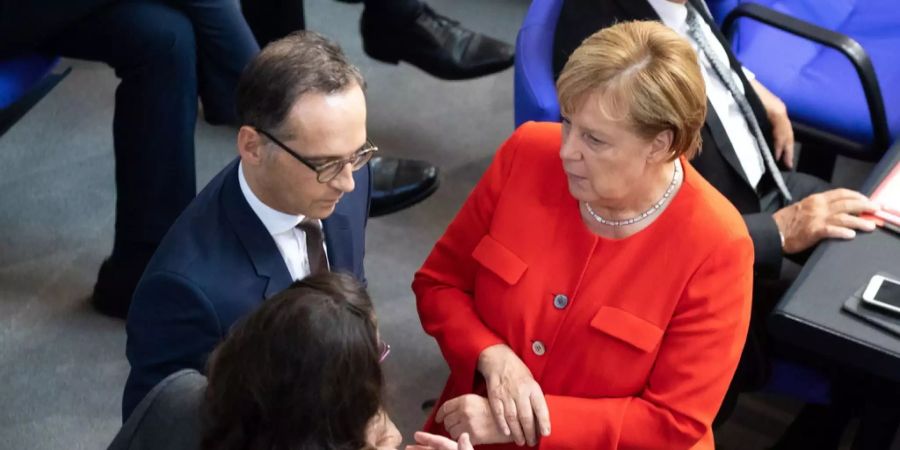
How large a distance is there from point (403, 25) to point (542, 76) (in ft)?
4.66

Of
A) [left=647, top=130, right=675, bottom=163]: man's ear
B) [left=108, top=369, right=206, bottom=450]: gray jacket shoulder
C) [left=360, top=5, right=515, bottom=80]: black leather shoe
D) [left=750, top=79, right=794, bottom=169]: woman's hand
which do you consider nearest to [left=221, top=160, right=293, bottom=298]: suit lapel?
[left=108, top=369, right=206, bottom=450]: gray jacket shoulder

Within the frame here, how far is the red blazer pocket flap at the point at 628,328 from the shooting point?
73.9 inches

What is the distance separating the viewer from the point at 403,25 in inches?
146

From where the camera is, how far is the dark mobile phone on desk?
6.16ft

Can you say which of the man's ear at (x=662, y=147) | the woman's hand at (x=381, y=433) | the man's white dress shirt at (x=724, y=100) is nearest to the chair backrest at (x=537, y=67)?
the man's white dress shirt at (x=724, y=100)

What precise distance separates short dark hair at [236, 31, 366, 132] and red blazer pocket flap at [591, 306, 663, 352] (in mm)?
564

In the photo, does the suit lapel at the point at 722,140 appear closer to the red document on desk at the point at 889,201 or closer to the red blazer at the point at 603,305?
the red document on desk at the point at 889,201

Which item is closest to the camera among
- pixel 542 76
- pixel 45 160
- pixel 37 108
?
pixel 542 76

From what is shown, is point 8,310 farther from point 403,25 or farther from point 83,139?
point 403,25

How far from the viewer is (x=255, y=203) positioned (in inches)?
73.9

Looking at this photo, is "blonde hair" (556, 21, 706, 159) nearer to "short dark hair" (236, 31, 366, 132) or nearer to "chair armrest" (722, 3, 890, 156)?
"short dark hair" (236, 31, 366, 132)

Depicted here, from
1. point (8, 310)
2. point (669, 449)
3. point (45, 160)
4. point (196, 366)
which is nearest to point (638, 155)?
point (669, 449)

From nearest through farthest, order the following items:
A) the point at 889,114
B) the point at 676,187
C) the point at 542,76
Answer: the point at 676,187, the point at 542,76, the point at 889,114

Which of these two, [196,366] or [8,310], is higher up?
[196,366]
